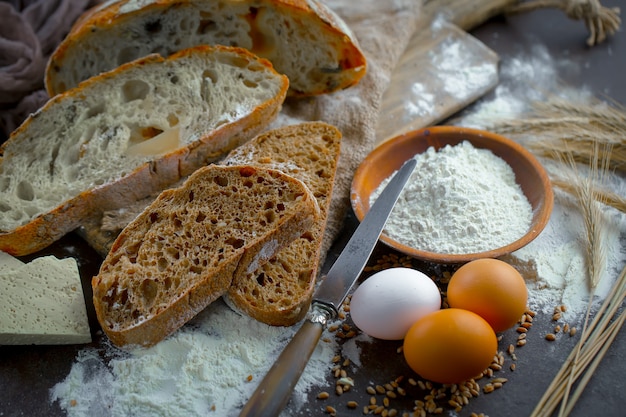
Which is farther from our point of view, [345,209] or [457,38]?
[457,38]

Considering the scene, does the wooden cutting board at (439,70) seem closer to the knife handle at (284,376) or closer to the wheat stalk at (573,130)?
the wheat stalk at (573,130)

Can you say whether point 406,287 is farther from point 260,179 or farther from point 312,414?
point 260,179

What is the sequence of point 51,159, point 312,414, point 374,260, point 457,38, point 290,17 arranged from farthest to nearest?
point 457,38
point 290,17
point 51,159
point 374,260
point 312,414

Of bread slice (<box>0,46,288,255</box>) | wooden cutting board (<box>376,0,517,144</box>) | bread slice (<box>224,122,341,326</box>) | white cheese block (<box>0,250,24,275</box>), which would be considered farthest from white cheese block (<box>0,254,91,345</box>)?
wooden cutting board (<box>376,0,517,144</box>)

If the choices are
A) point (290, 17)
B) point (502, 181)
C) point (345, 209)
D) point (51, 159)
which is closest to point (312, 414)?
point (345, 209)

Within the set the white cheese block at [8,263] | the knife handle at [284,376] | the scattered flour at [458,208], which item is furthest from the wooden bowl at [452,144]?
the white cheese block at [8,263]

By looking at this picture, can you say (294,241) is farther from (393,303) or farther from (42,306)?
(42,306)

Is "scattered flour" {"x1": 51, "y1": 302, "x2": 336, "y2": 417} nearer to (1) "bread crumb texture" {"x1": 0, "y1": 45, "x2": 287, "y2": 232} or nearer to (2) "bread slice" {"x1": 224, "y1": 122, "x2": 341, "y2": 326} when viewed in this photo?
(2) "bread slice" {"x1": 224, "y1": 122, "x2": 341, "y2": 326}
